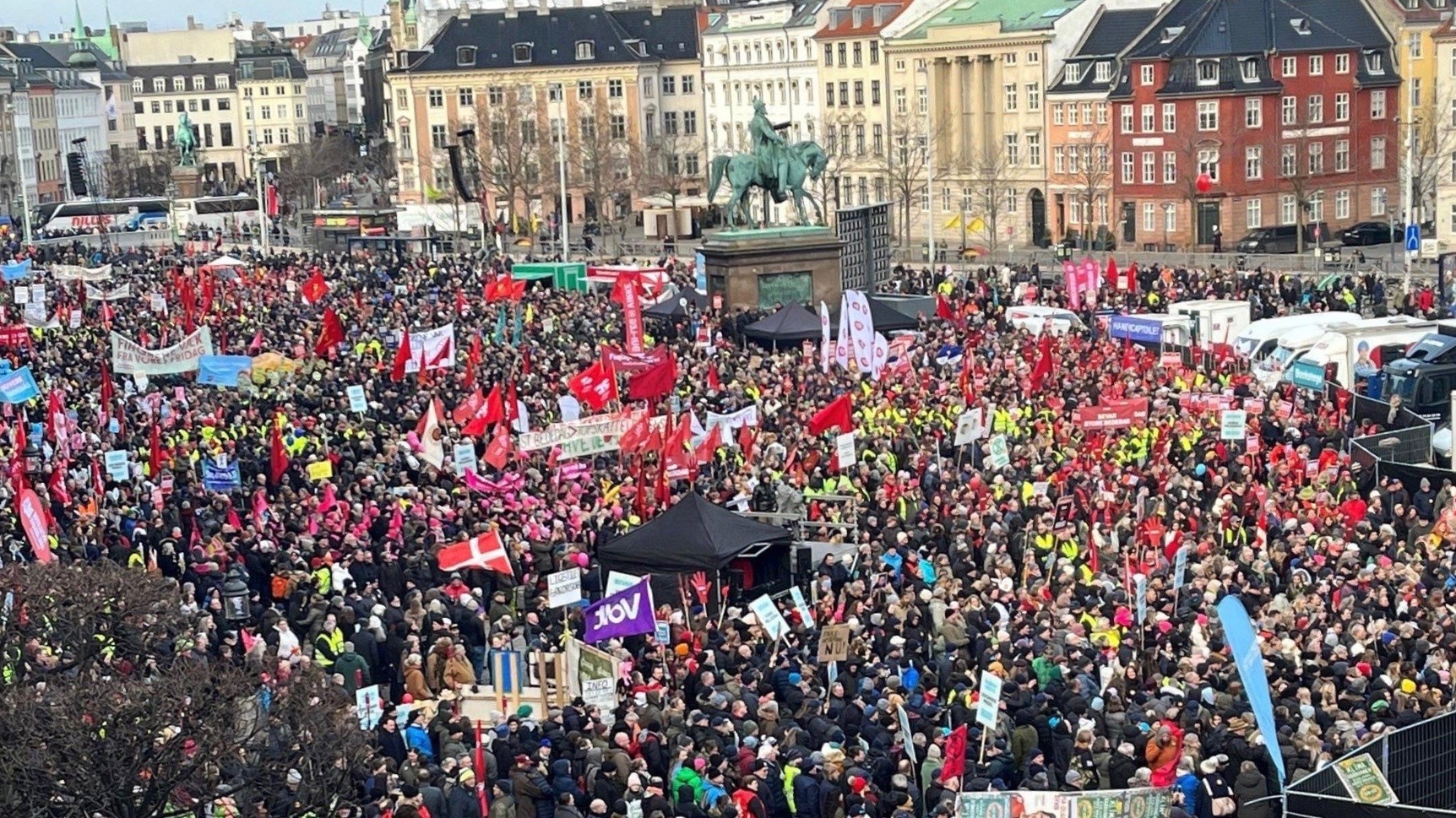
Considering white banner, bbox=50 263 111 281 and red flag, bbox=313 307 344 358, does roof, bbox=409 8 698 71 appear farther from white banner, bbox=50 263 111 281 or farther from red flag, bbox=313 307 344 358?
red flag, bbox=313 307 344 358

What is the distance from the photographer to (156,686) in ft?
59.2

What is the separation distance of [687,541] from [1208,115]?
5512cm

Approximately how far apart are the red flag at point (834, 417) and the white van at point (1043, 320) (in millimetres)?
14024

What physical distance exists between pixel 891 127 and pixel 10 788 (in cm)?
7784

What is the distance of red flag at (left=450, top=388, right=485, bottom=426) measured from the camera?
3509 cm

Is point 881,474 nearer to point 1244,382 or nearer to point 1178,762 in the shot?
point 1244,382

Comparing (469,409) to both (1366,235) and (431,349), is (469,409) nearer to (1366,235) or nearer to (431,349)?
(431,349)

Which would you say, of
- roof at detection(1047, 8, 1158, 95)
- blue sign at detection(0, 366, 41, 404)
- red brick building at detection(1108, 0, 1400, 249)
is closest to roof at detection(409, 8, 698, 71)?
roof at detection(1047, 8, 1158, 95)

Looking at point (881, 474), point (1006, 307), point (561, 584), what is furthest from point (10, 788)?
point (1006, 307)

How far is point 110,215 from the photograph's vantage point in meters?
105

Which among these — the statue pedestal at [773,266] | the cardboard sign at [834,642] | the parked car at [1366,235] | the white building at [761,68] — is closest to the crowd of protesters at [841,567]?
the cardboard sign at [834,642]

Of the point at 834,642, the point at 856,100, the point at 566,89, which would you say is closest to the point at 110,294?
the point at 834,642

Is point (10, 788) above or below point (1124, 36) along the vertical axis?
below

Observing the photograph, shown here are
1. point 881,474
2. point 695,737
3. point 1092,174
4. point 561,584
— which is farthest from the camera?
point 1092,174
